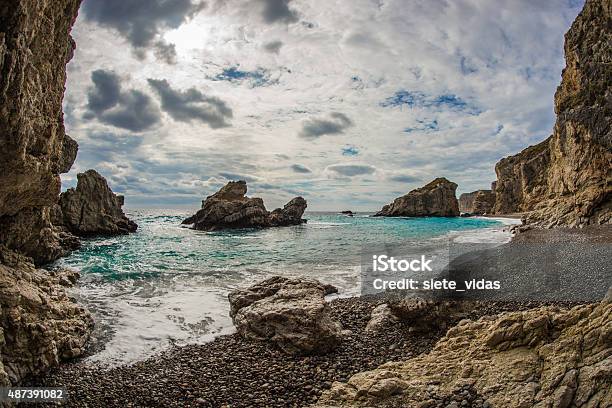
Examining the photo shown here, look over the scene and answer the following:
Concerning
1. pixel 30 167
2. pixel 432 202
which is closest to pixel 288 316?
pixel 30 167

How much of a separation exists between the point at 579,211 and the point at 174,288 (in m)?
40.4

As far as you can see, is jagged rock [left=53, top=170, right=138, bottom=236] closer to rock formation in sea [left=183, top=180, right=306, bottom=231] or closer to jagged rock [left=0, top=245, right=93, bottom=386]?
rock formation in sea [left=183, top=180, right=306, bottom=231]

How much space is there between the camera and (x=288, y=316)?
10383mm

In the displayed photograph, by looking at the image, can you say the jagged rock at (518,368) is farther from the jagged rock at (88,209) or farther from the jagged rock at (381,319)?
the jagged rock at (88,209)

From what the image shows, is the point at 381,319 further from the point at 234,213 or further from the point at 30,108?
the point at 234,213

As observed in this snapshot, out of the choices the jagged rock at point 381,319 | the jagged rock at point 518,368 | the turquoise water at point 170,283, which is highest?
the jagged rock at point 518,368

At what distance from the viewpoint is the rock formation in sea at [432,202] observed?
124938 millimetres

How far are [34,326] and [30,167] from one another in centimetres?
499

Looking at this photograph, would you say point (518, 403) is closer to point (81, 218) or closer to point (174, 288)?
point (174, 288)

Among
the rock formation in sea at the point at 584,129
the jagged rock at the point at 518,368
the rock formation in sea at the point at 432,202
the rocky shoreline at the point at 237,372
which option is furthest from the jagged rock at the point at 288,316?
the rock formation in sea at the point at 432,202

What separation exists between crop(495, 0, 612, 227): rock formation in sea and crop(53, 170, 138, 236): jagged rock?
5797cm

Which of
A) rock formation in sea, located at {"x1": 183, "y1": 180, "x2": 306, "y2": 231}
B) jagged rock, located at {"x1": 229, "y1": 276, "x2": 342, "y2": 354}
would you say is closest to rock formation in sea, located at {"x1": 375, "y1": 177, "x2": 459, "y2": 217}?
rock formation in sea, located at {"x1": 183, "y1": 180, "x2": 306, "y2": 231}

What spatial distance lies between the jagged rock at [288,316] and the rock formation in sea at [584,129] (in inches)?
1364

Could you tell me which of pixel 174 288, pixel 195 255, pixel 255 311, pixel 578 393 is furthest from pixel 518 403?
pixel 195 255
